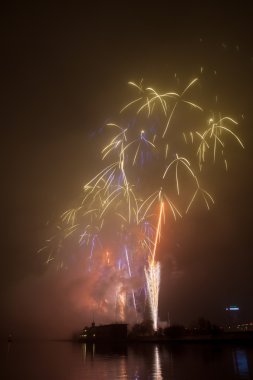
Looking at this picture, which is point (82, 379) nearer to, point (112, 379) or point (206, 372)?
point (112, 379)

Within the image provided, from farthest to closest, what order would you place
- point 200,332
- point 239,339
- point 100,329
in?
1. point 100,329
2. point 200,332
3. point 239,339

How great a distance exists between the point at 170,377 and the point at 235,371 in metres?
7.40

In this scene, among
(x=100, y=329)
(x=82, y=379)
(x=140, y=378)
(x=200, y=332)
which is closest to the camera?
(x=140, y=378)

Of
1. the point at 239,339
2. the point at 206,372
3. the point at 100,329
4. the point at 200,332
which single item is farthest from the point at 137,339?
the point at 206,372

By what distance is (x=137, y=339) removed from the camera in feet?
506

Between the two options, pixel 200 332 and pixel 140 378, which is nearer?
pixel 140 378

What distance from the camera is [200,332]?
146750 mm

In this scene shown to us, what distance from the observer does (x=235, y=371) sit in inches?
1389

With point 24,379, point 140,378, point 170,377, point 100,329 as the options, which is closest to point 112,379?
point 140,378

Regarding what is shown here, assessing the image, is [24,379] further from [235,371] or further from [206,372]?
[235,371]

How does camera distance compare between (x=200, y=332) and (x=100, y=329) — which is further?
(x=100, y=329)

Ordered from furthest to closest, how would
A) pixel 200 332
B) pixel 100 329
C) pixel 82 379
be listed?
pixel 100 329
pixel 200 332
pixel 82 379

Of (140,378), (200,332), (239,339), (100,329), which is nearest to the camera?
(140,378)

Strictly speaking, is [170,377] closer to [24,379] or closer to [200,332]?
[24,379]
